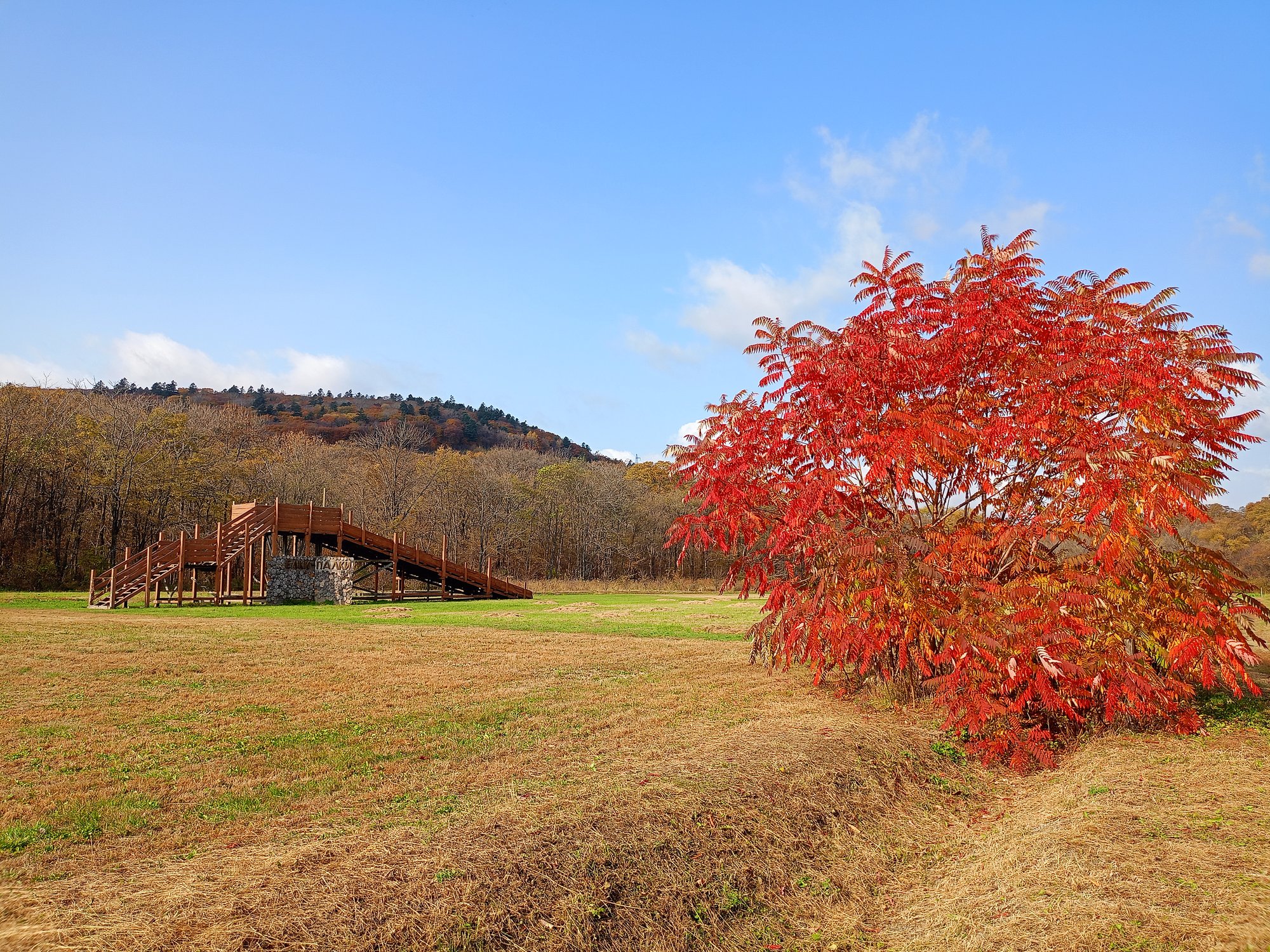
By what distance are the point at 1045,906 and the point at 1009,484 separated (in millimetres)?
4366

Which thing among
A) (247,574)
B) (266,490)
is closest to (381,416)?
(266,490)

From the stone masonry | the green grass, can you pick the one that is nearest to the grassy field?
the green grass

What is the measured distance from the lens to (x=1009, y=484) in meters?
7.41

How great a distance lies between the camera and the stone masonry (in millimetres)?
26234

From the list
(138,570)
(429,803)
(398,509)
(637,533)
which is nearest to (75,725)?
(429,803)

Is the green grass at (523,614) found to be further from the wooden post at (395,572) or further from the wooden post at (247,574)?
the wooden post at (247,574)

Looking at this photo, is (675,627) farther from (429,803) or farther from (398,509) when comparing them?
(398,509)

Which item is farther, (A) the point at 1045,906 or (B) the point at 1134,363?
(B) the point at 1134,363

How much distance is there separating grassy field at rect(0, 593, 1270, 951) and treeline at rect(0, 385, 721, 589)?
34.2 meters

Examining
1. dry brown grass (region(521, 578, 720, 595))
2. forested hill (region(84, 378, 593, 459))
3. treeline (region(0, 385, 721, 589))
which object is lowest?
dry brown grass (region(521, 578, 720, 595))

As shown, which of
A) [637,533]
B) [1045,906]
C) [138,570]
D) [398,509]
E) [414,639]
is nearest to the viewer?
[1045,906]

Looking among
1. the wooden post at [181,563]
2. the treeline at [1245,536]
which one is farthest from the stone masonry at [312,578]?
the treeline at [1245,536]

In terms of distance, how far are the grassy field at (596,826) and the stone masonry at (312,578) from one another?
17519 millimetres

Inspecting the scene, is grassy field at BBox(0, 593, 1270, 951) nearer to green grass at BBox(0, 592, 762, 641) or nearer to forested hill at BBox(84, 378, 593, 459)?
green grass at BBox(0, 592, 762, 641)
